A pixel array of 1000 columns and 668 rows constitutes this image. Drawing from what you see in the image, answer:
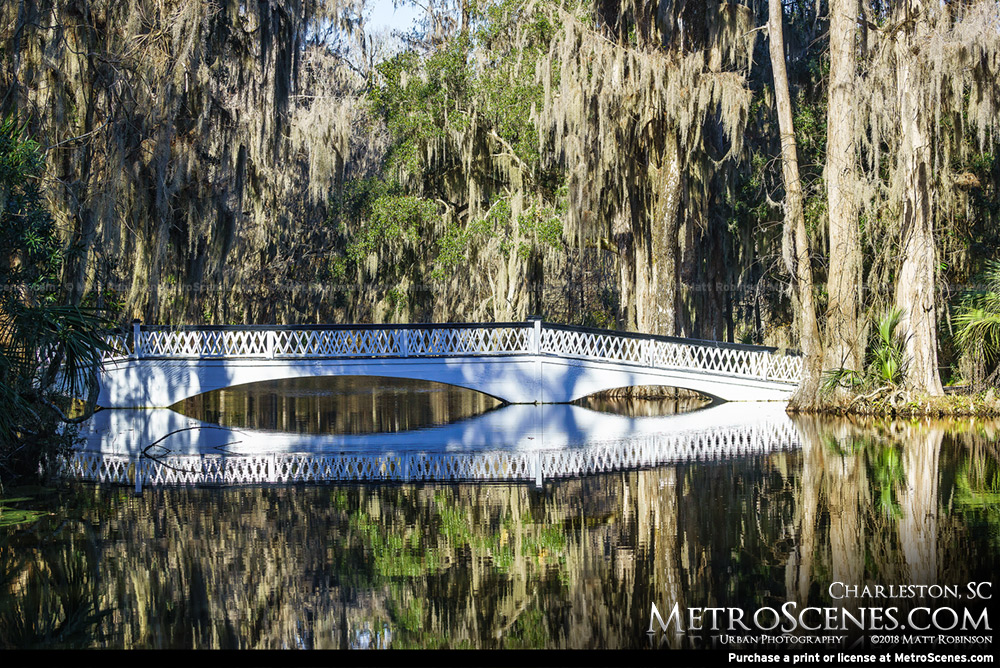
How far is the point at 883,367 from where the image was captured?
18109 mm

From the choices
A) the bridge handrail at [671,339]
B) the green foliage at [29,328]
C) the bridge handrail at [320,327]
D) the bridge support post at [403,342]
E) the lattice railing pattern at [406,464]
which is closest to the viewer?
the green foliage at [29,328]

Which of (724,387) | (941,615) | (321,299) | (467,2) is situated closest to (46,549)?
(941,615)

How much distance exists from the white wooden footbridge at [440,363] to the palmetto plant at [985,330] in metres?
4.53

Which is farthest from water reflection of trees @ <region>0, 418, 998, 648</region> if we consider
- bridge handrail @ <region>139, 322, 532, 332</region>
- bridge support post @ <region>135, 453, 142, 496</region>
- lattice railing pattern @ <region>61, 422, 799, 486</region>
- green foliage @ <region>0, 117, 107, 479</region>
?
bridge handrail @ <region>139, 322, 532, 332</region>

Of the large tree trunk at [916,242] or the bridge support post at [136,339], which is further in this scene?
the bridge support post at [136,339]

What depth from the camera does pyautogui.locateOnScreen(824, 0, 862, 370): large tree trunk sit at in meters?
18.6

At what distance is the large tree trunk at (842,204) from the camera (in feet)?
61.1

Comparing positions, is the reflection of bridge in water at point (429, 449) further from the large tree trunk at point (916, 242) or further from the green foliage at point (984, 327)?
the green foliage at point (984, 327)

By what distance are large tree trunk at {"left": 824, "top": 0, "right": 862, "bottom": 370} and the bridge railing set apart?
304 cm

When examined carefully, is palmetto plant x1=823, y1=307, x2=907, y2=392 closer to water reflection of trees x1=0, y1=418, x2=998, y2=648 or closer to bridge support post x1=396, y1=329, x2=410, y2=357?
water reflection of trees x1=0, y1=418, x2=998, y2=648

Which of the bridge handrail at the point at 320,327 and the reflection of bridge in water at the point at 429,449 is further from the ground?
the bridge handrail at the point at 320,327

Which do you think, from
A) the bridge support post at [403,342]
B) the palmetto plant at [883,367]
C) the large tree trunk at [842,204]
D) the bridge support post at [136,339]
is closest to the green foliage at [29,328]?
the bridge support post at [136,339]

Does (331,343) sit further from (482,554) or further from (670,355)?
(482,554)

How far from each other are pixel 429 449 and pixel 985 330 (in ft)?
31.7
